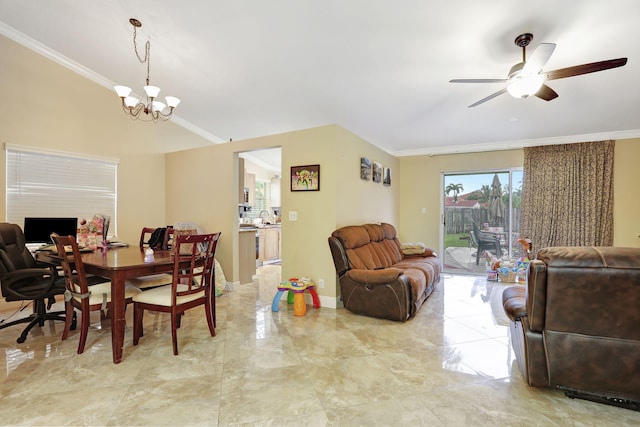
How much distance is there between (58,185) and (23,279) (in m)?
1.80

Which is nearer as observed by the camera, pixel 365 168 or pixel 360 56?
pixel 360 56

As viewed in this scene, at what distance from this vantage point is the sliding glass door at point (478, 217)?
539 centimetres

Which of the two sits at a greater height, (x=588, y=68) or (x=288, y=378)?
(x=588, y=68)

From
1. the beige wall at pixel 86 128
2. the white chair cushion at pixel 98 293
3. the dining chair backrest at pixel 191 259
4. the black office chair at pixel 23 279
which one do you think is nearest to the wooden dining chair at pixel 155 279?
the white chair cushion at pixel 98 293

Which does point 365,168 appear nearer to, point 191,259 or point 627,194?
point 191,259

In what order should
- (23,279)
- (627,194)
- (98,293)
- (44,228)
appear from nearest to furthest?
1. (98,293)
2. (23,279)
3. (44,228)
4. (627,194)

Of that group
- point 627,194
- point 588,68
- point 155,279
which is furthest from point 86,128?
point 627,194

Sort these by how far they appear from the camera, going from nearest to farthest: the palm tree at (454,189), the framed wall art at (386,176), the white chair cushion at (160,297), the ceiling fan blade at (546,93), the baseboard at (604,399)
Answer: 1. the baseboard at (604,399)
2. the white chair cushion at (160,297)
3. the ceiling fan blade at (546,93)
4. the framed wall art at (386,176)
5. the palm tree at (454,189)

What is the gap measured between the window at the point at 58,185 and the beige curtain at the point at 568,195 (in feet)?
22.4

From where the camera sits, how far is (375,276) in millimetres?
3191

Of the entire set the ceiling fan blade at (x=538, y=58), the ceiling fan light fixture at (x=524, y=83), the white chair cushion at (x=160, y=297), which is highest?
the ceiling fan blade at (x=538, y=58)

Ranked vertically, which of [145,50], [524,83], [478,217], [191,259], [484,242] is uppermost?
[145,50]

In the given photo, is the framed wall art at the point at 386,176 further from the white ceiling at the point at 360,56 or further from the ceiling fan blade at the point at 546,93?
the ceiling fan blade at the point at 546,93

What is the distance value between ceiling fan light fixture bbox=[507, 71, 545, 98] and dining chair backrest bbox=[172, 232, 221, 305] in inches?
109
